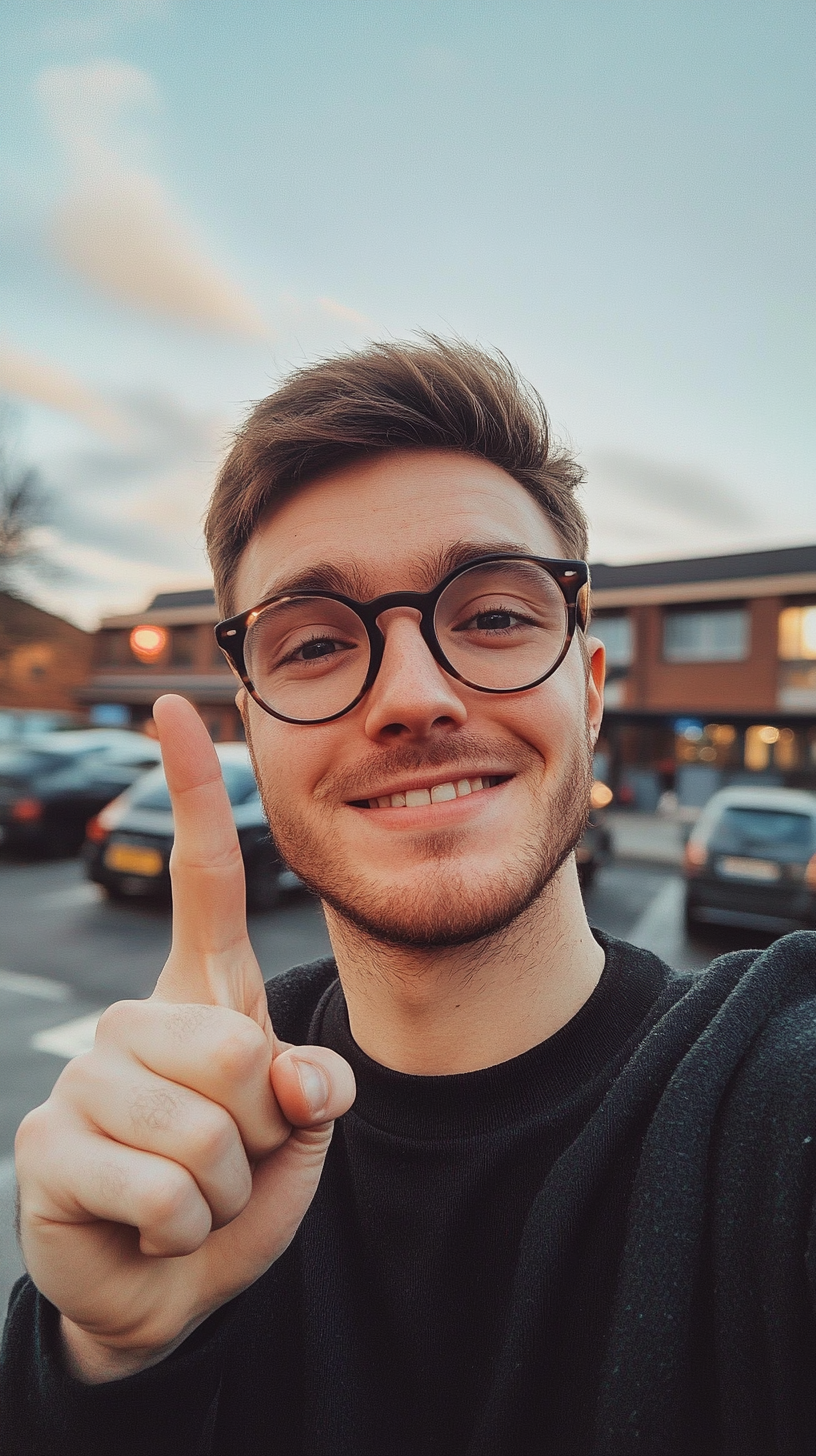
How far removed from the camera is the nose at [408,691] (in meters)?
1.26

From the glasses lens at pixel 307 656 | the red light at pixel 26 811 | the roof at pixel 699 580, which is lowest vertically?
the red light at pixel 26 811

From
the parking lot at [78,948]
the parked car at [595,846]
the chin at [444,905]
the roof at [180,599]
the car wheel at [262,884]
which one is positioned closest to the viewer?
the chin at [444,905]

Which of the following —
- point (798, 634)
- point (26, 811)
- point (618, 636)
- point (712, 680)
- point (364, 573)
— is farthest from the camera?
point (618, 636)

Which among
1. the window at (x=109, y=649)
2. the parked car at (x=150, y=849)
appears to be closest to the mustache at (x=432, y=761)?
the parked car at (x=150, y=849)

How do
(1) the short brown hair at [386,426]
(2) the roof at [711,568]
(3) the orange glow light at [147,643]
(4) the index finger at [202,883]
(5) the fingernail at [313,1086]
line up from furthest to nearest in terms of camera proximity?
1. (2) the roof at [711,568]
2. (3) the orange glow light at [147,643]
3. (1) the short brown hair at [386,426]
4. (4) the index finger at [202,883]
5. (5) the fingernail at [313,1086]

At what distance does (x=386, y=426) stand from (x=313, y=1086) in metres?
1.26

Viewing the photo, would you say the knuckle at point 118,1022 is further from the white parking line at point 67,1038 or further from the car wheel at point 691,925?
the car wheel at point 691,925

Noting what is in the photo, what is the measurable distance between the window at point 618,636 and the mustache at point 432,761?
76.3 ft

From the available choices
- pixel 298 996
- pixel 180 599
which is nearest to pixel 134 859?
pixel 298 996

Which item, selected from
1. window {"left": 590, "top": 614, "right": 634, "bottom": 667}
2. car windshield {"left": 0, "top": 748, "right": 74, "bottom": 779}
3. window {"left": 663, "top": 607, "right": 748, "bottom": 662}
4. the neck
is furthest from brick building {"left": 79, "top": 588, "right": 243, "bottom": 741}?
the neck

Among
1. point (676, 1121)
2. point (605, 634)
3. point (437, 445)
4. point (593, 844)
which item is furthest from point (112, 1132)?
point (605, 634)

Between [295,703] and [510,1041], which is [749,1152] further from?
[295,703]

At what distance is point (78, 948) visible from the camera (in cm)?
626

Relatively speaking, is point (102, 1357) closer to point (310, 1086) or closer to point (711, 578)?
point (310, 1086)
